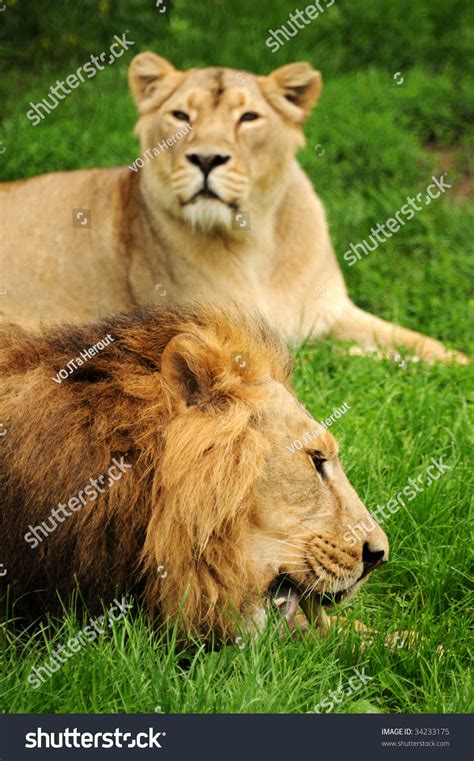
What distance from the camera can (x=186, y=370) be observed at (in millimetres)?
3137

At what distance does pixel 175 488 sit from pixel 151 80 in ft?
12.5

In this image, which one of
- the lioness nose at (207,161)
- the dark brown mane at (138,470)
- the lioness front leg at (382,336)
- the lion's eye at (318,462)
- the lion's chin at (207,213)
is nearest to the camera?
the dark brown mane at (138,470)

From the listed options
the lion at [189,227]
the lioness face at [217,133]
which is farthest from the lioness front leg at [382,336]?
the lioness face at [217,133]

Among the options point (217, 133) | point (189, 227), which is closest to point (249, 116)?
point (217, 133)

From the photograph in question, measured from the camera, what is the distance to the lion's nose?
3.27m

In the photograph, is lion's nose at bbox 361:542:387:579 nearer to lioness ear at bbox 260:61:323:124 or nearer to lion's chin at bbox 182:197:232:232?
lion's chin at bbox 182:197:232:232

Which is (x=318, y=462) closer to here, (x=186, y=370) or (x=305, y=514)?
(x=305, y=514)

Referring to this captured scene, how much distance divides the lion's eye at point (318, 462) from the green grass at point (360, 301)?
0.47 meters

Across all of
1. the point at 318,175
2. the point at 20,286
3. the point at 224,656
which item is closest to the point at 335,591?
the point at 224,656

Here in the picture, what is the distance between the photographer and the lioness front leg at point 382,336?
616cm

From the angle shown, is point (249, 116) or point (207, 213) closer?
point (207, 213)

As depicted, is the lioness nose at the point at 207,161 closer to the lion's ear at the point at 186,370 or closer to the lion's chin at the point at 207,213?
the lion's chin at the point at 207,213

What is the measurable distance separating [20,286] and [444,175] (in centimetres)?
376

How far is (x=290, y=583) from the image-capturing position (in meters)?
3.29
